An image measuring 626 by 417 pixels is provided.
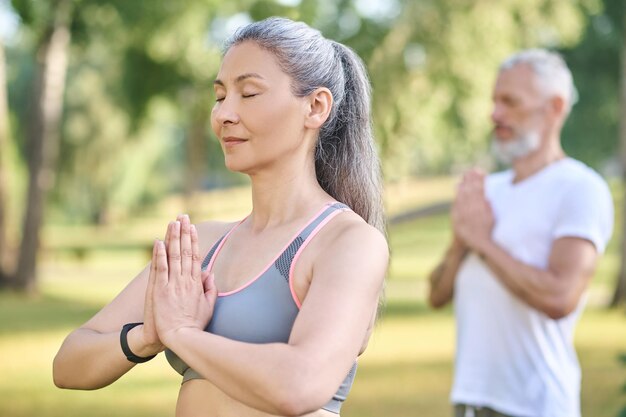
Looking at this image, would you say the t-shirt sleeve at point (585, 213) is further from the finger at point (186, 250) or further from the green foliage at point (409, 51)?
the green foliage at point (409, 51)

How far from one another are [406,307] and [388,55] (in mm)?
5820

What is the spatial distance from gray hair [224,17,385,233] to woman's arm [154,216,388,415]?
313 millimetres

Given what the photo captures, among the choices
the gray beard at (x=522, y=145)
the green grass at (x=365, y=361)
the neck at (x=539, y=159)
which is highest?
the gray beard at (x=522, y=145)

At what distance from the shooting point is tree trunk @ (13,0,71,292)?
22.1m

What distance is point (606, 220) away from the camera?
409cm

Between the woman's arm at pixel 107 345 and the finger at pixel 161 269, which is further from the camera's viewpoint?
the woman's arm at pixel 107 345

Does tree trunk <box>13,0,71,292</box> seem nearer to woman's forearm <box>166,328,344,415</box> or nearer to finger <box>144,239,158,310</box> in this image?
finger <box>144,239,158,310</box>

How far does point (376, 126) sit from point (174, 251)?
9.40m

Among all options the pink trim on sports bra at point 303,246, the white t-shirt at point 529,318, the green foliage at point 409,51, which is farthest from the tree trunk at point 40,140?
the pink trim on sports bra at point 303,246

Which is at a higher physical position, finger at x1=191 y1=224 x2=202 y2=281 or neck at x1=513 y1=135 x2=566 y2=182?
neck at x1=513 y1=135 x2=566 y2=182

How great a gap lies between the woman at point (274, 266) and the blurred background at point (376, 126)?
3.37 metres

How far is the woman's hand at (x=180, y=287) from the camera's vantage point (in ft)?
7.32

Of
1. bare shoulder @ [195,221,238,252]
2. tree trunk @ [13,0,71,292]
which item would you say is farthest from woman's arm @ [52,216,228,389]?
tree trunk @ [13,0,71,292]

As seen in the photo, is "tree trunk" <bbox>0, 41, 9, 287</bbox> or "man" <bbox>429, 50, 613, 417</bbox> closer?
"man" <bbox>429, 50, 613, 417</bbox>
